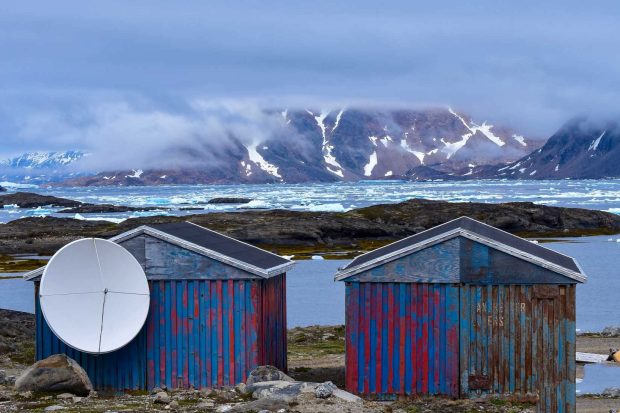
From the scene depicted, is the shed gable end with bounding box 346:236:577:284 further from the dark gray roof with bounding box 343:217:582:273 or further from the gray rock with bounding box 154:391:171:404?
the gray rock with bounding box 154:391:171:404

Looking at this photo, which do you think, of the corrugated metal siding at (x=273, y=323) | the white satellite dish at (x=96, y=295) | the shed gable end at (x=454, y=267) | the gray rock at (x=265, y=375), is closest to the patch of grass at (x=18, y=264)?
the corrugated metal siding at (x=273, y=323)

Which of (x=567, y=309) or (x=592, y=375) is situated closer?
(x=567, y=309)

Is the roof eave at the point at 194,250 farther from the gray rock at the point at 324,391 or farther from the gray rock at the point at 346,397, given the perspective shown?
the gray rock at the point at 346,397

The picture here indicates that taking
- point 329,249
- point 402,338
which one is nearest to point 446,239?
point 402,338

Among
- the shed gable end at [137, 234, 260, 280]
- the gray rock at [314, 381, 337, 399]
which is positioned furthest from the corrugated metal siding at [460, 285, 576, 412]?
the shed gable end at [137, 234, 260, 280]

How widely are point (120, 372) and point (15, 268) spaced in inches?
1694

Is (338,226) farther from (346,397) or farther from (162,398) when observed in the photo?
(346,397)

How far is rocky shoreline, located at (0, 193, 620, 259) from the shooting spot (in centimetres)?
7606

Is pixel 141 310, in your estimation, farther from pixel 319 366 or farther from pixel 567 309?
pixel 567 309

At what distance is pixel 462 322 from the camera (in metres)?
19.4

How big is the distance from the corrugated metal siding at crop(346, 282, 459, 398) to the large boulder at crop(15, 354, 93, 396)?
527 centimetres

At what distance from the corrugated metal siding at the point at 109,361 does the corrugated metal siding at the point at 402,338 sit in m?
4.34

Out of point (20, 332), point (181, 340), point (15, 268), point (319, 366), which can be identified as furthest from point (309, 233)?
point (181, 340)

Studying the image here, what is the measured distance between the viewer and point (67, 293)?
1980cm
